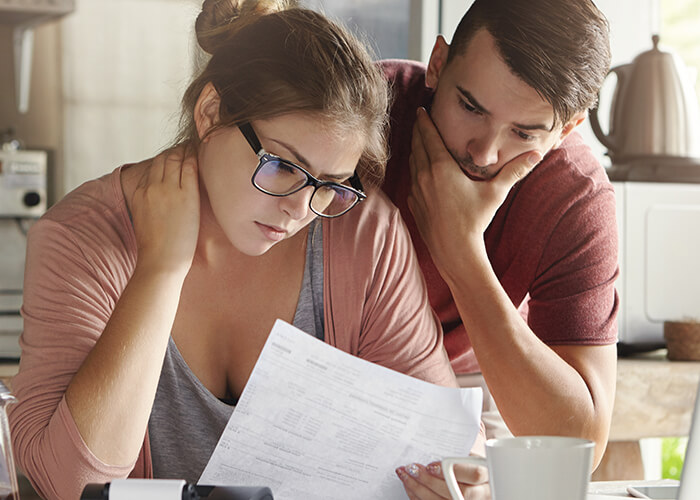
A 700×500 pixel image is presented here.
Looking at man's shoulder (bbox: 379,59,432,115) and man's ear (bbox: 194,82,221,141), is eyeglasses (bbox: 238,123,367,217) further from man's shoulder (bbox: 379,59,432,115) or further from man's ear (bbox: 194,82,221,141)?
man's shoulder (bbox: 379,59,432,115)

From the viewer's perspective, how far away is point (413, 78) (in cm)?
147

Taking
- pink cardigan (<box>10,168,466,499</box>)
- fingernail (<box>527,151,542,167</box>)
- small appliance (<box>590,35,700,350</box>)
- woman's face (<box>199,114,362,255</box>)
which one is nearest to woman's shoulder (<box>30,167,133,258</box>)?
pink cardigan (<box>10,168,466,499</box>)

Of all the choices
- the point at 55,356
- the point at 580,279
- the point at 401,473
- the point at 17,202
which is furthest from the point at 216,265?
the point at 17,202

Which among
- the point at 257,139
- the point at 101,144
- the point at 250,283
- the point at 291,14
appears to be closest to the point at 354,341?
the point at 250,283

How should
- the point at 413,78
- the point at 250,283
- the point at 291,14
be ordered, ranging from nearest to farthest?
the point at 291,14, the point at 250,283, the point at 413,78

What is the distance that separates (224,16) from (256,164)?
255mm

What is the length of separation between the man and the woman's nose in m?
0.28

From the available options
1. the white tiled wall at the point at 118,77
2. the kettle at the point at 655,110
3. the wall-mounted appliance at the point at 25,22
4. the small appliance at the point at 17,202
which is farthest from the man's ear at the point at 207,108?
the white tiled wall at the point at 118,77

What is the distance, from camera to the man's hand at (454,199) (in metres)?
1.25

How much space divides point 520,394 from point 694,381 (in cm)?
75

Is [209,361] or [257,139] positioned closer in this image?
[257,139]

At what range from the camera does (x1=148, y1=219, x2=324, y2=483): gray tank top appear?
113 centimetres

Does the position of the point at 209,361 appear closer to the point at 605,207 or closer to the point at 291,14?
the point at 291,14

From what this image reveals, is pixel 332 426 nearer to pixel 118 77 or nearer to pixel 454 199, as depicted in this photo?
pixel 454 199
